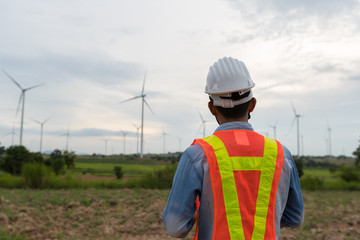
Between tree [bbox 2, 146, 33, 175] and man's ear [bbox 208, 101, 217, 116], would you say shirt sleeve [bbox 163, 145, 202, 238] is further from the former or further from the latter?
tree [bbox 2, 146, 33, 175]

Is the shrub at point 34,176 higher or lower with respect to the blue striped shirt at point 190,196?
lower

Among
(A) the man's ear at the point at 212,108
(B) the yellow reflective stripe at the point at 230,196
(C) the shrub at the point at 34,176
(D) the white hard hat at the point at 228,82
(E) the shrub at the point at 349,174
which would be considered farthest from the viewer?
(E) the shrub at the point at 349,174

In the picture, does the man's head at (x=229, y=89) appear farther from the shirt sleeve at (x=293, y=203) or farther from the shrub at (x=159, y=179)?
the shrub at (x=159, y=179)

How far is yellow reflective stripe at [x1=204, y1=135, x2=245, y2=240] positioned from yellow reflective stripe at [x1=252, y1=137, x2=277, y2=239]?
102 mm

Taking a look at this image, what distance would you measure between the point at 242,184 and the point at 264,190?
0.47ft

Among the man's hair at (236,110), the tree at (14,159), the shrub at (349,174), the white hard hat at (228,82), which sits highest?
the white hard hat at (228,82)

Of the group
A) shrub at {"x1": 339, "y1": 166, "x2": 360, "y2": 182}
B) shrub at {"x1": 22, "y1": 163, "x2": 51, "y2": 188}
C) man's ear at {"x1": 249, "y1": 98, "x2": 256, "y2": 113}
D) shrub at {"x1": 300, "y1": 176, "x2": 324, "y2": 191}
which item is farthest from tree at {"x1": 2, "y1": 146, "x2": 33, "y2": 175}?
man's ear at {"x1": 249, "y1": 98, "x2": 256, "y2": 113}

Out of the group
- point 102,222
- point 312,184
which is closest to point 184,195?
point 102,222

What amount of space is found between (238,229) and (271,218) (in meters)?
0.22

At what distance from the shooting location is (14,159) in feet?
104

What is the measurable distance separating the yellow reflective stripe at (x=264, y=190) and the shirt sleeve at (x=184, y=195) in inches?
12.8

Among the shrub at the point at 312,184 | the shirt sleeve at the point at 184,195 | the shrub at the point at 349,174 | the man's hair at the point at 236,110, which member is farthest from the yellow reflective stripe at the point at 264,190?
the shrub at the point at 349,174

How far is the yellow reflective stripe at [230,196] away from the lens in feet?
5.46

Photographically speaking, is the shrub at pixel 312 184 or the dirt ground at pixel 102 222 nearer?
the dirt ground at pixel 102 222
